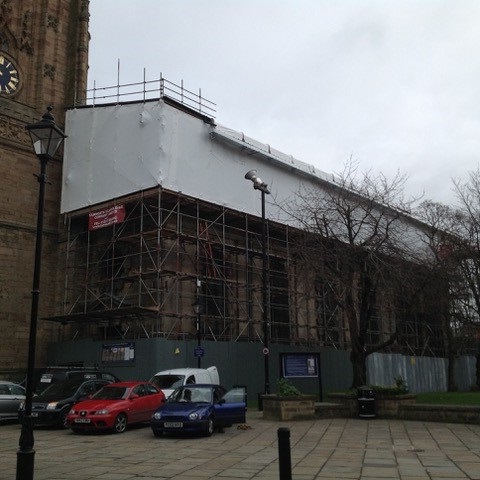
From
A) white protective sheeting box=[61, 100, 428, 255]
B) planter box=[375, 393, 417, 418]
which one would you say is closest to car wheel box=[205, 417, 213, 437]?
planter box=[375, 393, 417, 418]

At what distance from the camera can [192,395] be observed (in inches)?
592

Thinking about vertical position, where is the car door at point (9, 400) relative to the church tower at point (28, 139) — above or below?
below

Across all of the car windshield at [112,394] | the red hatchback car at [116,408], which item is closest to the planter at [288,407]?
the red hatchback car at [116,408]

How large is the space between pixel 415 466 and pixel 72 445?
772cm

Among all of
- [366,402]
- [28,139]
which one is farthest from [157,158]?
[366,402]

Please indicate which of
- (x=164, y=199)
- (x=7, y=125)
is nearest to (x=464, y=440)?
(x=164, y=199)

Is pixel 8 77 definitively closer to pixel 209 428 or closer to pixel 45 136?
pixel 45 136

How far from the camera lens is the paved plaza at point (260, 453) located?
30.3ft

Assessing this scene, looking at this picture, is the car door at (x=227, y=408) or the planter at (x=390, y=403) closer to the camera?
the car door at (x=227, y=408)

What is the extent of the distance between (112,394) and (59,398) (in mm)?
1944

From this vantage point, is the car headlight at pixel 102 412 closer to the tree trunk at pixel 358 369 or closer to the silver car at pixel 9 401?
the silver car at pixel 9 401

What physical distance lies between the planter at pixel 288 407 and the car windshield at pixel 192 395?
334 centimetres

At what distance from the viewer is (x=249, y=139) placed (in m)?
31.5

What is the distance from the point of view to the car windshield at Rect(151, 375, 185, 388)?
18734mm
